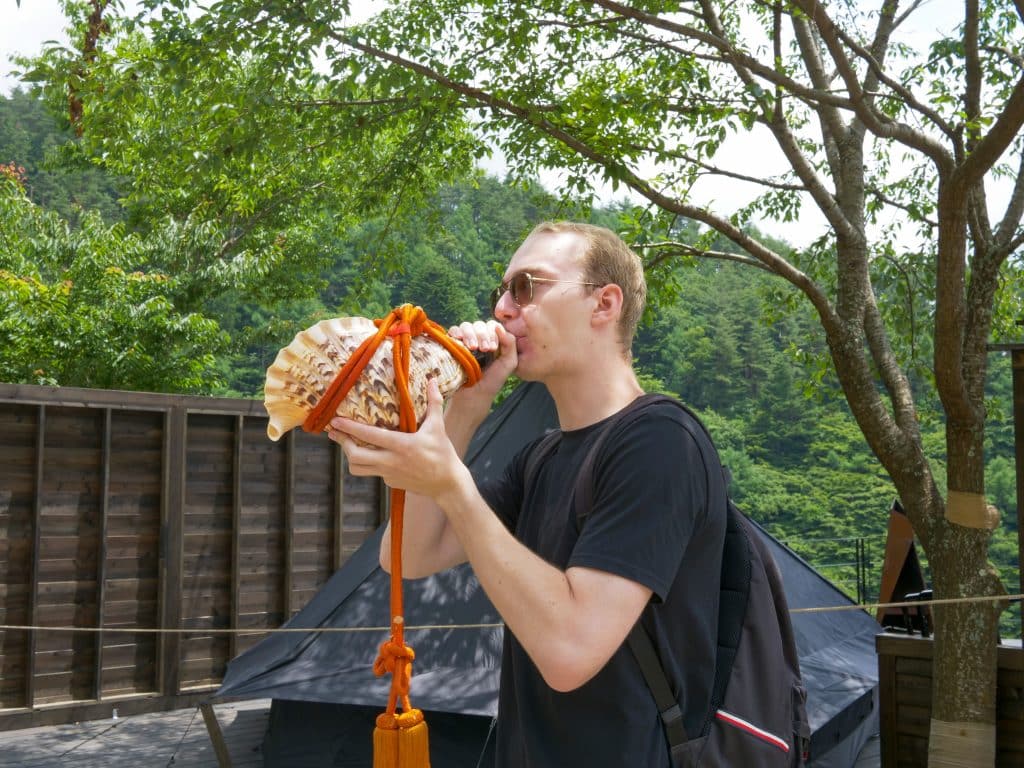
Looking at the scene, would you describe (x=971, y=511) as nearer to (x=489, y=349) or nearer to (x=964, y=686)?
(x=964, y=686)

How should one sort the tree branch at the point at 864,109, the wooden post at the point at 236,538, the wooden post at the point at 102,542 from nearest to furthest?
the tree branch at the point at 864,109 → the wooden post at the point at 102,542 → the wooden post at the point at 236,538

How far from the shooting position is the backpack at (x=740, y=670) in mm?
1137

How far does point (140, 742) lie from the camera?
5953 millimetres

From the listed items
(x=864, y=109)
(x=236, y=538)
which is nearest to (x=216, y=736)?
(x=236, y=538)

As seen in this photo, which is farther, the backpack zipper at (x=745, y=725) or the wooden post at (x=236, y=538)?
the wooden post at (x=236, y=538)

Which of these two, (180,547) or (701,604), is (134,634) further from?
(701,604)

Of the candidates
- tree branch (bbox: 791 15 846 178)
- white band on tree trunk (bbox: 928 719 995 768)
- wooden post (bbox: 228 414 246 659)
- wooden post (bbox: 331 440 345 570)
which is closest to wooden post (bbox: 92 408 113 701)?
wooden post (bbox: 228 414 246 659)

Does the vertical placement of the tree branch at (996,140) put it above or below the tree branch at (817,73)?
below

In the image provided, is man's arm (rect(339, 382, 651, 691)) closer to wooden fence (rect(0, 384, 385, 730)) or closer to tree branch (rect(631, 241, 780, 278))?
tree branch (rect(631, 241, 780, 278))

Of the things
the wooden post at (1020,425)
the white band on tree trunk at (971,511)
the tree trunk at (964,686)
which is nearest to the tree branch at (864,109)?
the wooden post at (1020,425)

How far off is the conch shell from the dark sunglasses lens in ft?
0.71

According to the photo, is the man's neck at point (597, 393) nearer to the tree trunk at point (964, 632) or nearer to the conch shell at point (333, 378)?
the conch shell at point (333, 378)

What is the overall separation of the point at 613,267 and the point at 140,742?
5563 mm

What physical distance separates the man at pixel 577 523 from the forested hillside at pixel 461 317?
4.92 meters
